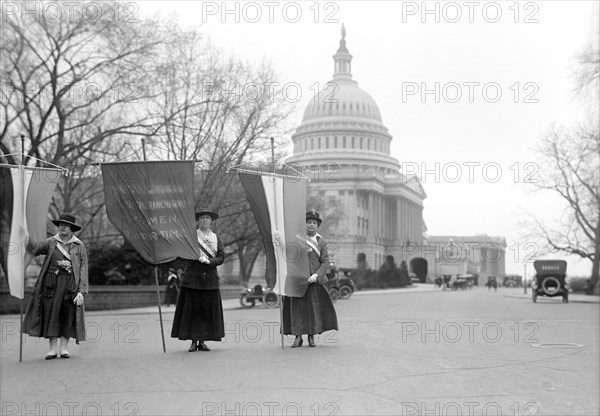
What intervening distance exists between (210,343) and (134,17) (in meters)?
17.1

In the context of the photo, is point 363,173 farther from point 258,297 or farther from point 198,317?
point 198,317

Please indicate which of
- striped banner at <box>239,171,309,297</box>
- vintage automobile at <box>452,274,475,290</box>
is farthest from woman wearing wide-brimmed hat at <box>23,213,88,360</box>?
vintage automobile at <box>452,274,475,290</box>

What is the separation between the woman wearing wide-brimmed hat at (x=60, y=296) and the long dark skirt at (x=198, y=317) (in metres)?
1.20

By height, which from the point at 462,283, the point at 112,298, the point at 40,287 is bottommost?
the point at 112,298

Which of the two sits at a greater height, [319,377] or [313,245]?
[313,245]

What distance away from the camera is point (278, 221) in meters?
12.3

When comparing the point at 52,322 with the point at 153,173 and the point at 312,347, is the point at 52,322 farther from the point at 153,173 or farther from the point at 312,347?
the point at 312,347

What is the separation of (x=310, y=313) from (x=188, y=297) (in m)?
1.59

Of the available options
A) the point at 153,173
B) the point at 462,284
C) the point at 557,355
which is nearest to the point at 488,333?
the point at 557,355

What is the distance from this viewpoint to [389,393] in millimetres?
7695

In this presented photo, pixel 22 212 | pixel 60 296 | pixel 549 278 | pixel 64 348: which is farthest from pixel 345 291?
pixel 60 296

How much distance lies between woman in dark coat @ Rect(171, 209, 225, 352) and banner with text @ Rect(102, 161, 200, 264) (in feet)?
1.32

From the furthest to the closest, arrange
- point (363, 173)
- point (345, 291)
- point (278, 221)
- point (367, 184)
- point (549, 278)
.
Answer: point (363, 173)
point (367, 184)
point (345, 291)
point (549, 278)
point (278, 221)

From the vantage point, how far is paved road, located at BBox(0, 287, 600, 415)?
23.8ft
